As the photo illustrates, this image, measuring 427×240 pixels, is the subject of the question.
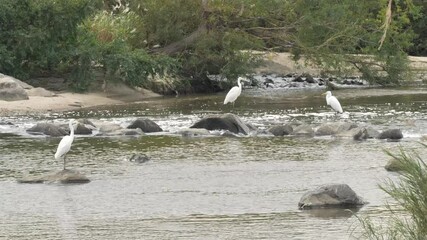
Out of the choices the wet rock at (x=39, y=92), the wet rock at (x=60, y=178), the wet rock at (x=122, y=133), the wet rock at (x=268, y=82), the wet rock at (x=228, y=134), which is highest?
the wet rock at (x=39, y=92)

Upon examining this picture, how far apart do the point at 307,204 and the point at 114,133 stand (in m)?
10.6

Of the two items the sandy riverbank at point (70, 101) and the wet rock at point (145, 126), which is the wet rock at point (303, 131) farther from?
the sandy riverbank at point (70, 101)

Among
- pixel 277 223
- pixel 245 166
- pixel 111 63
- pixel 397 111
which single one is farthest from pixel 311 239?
pixel 111 63

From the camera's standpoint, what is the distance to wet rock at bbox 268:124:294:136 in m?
23.0

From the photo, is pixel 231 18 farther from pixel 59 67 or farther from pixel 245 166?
pixel 245 166

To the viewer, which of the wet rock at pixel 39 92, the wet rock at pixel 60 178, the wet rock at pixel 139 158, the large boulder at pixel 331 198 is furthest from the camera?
the wet rock at pixel 39 92

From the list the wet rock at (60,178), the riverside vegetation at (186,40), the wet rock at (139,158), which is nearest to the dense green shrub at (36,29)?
the riverside vegetation at (186,40)

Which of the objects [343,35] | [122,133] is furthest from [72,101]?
[343,35]

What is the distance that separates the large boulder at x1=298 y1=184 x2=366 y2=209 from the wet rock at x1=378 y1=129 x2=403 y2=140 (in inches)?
318

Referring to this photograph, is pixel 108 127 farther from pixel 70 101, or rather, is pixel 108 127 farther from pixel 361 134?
pixel 70 101

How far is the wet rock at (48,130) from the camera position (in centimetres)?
2320

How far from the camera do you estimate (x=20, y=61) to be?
33.4 meters

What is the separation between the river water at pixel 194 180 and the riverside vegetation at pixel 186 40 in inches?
224

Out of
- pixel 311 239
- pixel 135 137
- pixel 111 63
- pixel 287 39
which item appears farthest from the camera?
pixel 287 39
